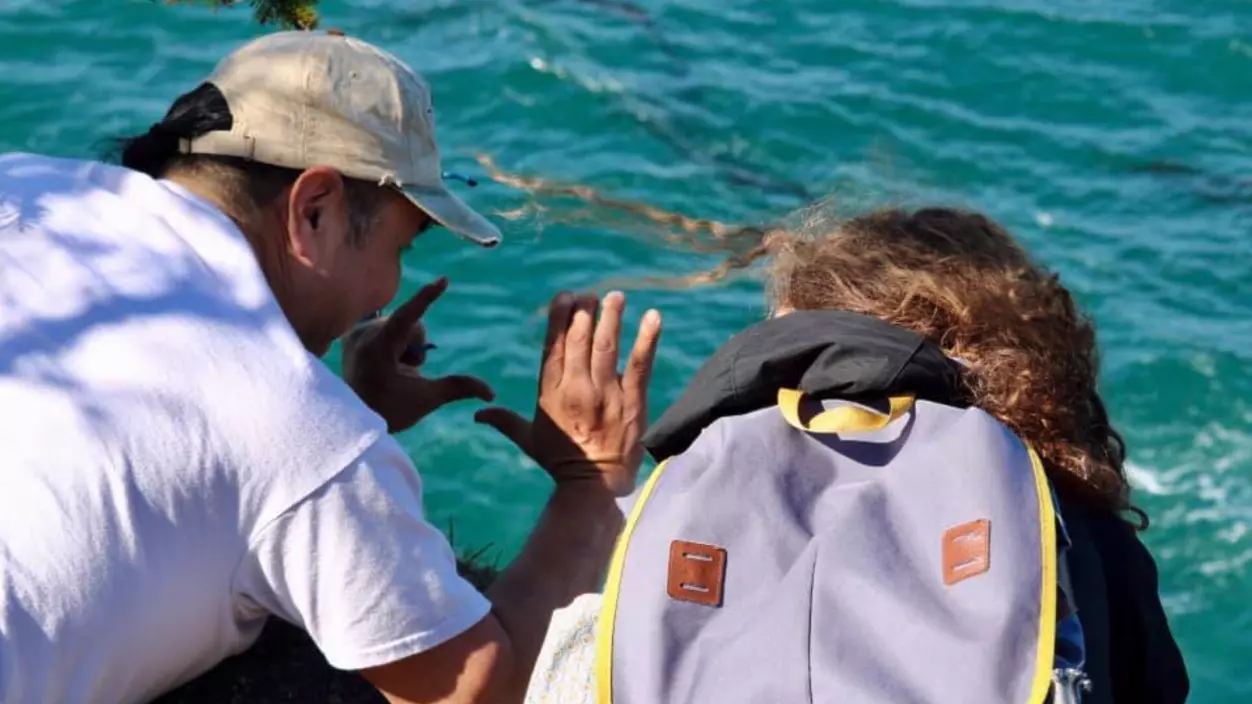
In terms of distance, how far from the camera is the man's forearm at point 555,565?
250cm

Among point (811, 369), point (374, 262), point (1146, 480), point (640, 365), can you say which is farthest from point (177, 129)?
point (1146, 480)

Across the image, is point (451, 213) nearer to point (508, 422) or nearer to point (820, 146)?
point (508, 422)

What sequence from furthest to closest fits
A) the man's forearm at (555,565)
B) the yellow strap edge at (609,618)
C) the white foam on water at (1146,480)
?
the white foam on water at (1146,480) < the man's forearm at (555,565) < the yellow strap edge at (609,618)

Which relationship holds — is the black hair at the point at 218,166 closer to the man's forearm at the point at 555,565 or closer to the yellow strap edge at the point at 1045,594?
the man's forearm at the point at 555,565

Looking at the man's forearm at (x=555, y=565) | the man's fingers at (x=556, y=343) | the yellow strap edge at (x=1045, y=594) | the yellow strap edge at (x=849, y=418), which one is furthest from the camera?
the man's fingers at (x=556, y=343)

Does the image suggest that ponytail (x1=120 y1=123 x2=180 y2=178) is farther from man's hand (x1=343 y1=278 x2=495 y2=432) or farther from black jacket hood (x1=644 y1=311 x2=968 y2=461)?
black jacket hood (x1=644 y1=311 x2=968 y2=461)

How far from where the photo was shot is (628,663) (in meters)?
1.96

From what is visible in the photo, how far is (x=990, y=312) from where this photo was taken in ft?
7.58

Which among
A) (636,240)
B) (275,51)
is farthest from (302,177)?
(636,240)

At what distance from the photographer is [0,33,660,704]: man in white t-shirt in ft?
7.03

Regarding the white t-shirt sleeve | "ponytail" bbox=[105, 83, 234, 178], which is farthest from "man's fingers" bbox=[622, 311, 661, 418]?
"ponytail" bbox=[105, 83, 234, 178]

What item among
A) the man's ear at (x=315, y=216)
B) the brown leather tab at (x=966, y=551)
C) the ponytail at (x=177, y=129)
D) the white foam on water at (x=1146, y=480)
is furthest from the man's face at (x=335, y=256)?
the white foam on water at (x=1146, y=480)

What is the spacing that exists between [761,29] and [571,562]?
6535 mm

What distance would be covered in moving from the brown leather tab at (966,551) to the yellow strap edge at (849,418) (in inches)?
7.6
